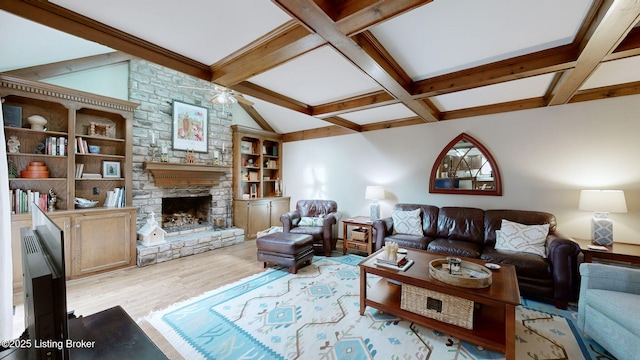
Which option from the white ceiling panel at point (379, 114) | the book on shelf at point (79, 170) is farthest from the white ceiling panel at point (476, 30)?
the book on shelf at point (79, 170)

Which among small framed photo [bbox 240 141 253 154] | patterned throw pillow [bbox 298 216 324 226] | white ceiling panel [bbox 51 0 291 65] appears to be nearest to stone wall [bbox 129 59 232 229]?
small framed photo [bbox 240 141 253 154]

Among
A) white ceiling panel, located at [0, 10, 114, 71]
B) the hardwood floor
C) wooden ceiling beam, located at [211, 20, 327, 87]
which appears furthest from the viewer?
the hardwood floor

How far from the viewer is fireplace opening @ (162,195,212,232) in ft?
15.7

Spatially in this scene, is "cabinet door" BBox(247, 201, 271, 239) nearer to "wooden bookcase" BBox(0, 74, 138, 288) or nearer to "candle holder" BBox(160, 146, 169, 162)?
"candle holder" BBox(160, 146, 169, 162)

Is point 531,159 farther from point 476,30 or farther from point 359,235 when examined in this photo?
point 359,235

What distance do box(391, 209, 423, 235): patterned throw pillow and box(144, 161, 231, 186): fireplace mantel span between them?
3451 millimetres

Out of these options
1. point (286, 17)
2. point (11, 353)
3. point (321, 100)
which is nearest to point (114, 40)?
point (286, 17)

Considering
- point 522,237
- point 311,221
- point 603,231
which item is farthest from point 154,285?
point 603,231

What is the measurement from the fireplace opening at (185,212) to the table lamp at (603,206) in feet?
19.2

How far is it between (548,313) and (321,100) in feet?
11.7

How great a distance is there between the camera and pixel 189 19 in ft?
5.86

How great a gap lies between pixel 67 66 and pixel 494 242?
626cm

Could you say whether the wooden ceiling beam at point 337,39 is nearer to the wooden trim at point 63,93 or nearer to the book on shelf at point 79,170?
the wooden trim at point 63,93

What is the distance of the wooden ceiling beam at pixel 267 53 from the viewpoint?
185 cm
